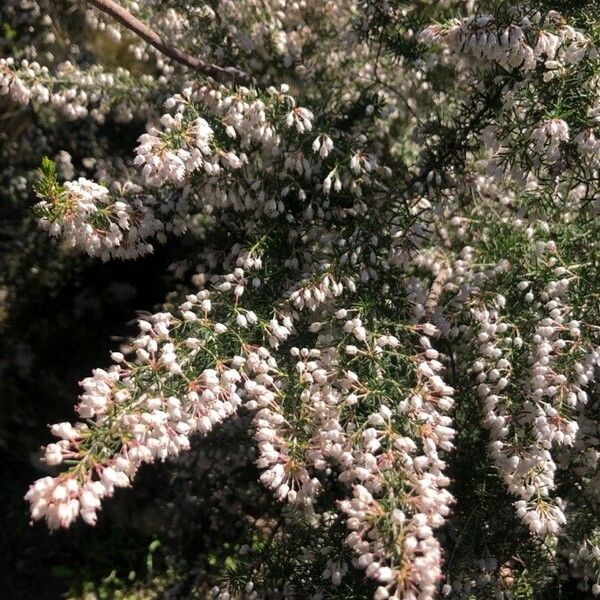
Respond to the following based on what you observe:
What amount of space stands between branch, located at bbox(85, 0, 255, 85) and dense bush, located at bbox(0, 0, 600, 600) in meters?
0.01

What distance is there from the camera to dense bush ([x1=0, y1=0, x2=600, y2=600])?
2.52 meters

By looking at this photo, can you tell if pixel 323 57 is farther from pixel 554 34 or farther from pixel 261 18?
pixel 554 34

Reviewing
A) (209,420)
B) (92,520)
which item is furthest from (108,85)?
(92,520)

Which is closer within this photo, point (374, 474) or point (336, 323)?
point (374, 474)

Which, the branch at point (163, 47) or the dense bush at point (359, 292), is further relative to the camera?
the branch at point (163, 47)

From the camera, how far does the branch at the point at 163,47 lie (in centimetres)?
339

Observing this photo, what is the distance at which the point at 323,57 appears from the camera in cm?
484

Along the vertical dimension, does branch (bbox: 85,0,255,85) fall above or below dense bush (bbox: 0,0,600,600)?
Result: above

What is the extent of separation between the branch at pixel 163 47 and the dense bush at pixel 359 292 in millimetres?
12

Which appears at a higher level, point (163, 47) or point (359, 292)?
point (163, 47)

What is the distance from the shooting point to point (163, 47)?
11.8 ft

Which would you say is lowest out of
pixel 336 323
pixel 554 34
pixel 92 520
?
pixel 92 520

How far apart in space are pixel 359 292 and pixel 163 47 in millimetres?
1703

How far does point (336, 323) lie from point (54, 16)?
3.98 metres
